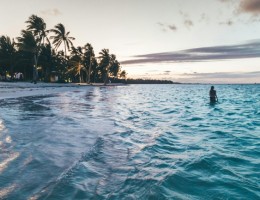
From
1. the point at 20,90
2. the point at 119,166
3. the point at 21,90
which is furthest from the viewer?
the point at 21,90

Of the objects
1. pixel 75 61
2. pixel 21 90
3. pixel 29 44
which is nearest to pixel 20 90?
pixel 21 90

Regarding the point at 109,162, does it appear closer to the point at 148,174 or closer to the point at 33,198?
the point at 148,174

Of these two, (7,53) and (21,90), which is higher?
(7,53)

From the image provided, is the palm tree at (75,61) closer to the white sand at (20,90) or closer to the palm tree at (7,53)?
the palm tree at (7,53)

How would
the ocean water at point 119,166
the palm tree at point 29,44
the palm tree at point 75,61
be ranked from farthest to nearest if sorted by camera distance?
1. the palm tree at point 75,61
2. the palm tree at point 29,44
3. the ocean water at point 119,166

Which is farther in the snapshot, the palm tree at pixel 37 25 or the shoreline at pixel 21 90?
the palm tree at pixel 37 25

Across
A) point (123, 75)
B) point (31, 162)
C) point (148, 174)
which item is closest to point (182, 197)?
point (148, 174)

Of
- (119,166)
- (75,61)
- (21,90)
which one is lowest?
(119,166)

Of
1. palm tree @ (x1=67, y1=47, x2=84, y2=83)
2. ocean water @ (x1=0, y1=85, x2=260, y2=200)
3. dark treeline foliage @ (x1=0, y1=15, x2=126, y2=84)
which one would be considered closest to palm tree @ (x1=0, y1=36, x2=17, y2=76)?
dark treeline foliage @ (x1=0, y1=15, x2=126, y2=84)

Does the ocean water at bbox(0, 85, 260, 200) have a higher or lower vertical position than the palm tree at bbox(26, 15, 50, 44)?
lower

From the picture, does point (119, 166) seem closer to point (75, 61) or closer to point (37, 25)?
point (37, 25)

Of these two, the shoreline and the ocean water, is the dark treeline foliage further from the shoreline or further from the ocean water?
the ocean water

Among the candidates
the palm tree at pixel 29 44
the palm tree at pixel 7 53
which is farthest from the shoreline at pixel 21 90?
the palm tree at pixel 7 53

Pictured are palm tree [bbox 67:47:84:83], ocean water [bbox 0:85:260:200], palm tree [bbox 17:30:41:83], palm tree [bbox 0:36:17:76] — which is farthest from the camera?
palm tree [bbox 67:47:84:83]
